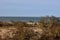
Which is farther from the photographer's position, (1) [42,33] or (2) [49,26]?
(2) [49,26]

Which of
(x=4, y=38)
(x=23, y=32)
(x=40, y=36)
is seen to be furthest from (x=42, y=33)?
(x=4, y=38)

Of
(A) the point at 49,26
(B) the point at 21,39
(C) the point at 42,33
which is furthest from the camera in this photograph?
(A) the point at 49,26

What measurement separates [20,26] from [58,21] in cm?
310

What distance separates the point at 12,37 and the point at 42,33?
168cm

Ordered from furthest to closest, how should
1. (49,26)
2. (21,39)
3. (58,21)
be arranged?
(58,21) < (49,26) < (21,39)

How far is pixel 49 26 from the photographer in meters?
14.9

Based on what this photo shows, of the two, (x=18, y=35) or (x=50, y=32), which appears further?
(x=50, y=32)

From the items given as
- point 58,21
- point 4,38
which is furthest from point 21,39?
point 58,21

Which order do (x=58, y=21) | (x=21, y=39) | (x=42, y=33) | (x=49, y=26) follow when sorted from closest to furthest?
(x=21, y=39) → (x=42, y=33) → (x=49, y=26) → (x=58, y=21)

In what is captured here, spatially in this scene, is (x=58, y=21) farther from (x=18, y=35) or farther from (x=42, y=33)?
(x=18, y=35)

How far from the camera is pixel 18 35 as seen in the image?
505 inches

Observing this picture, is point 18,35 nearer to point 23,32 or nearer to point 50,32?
point 23,32

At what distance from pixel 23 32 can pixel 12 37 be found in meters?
0.60

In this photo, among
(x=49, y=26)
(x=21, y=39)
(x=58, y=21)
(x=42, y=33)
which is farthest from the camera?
(x=58, y=21)
